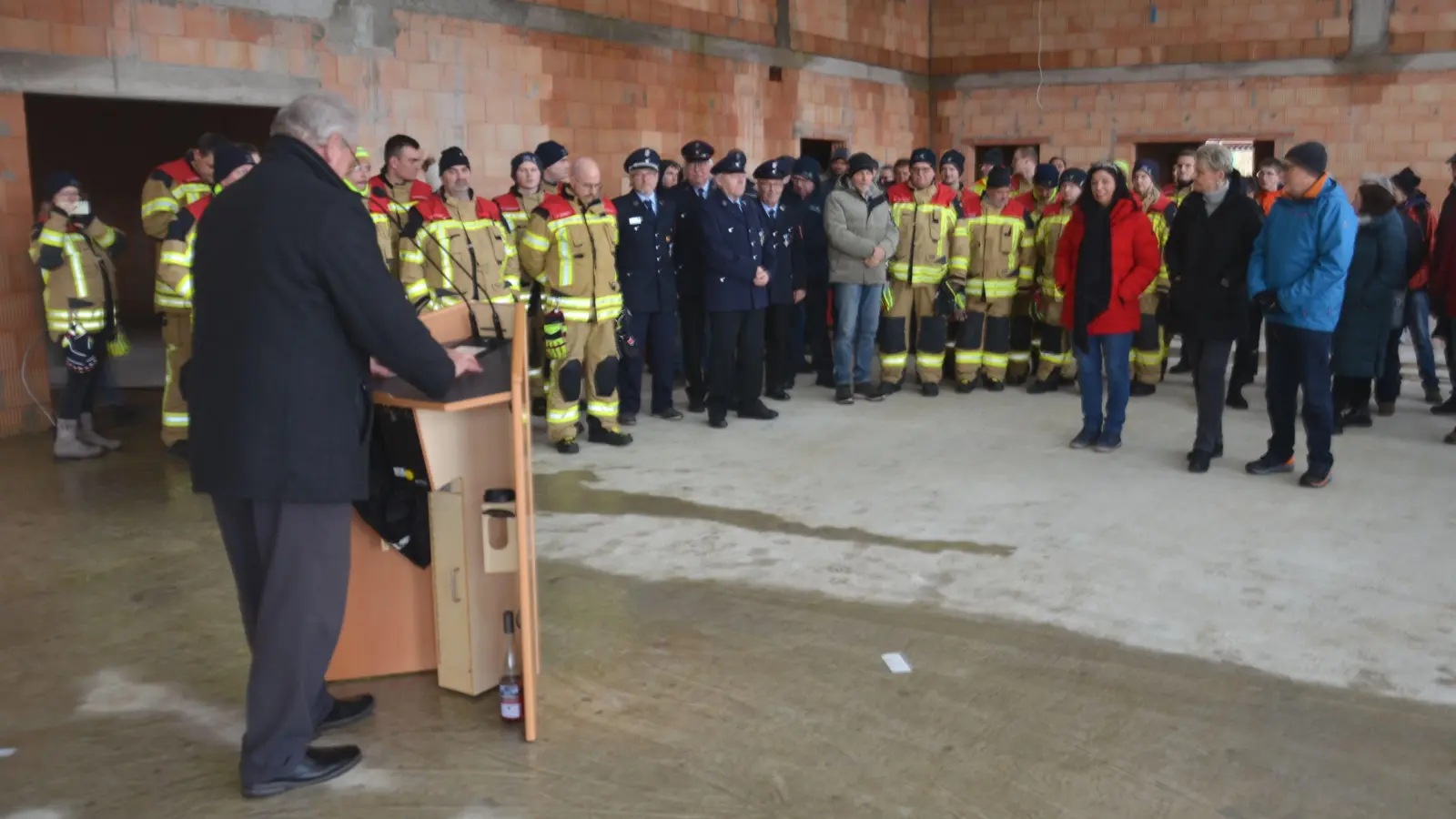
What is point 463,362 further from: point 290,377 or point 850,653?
point 850,653

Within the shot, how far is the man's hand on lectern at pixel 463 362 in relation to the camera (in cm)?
288

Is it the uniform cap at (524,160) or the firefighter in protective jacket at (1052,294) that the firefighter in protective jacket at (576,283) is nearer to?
the uniform cap at (524,160)

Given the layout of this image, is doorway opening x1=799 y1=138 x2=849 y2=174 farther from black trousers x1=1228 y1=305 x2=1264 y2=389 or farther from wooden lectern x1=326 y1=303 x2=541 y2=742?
wooden lectern x1=326 y1=303 x2=541 y2=742

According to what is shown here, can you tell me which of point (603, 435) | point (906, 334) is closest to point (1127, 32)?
point (906, 334)

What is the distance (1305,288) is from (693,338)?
371cm

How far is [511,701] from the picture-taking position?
3.08 meters

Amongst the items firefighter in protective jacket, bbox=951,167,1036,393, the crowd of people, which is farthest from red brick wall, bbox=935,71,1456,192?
firefighter in protective jacket, bbox=951,167,1036,393

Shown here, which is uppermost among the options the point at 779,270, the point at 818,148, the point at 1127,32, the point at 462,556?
the point at 1127,32

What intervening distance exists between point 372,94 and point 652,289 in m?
2.93

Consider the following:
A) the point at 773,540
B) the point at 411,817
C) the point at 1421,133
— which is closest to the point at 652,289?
the point at 773,540

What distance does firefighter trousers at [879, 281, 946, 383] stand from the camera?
7961 mm

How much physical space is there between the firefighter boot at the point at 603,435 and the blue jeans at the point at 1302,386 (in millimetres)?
3426

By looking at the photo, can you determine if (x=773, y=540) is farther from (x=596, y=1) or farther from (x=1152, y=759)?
(x=596, y=1)

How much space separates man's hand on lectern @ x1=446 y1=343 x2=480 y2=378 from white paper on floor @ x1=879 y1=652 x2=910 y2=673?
1.55 meters
